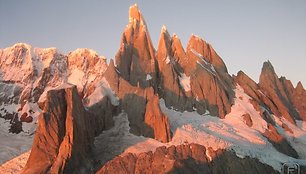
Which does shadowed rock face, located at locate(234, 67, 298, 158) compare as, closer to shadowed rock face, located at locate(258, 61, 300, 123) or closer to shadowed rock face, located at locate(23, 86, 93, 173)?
shadowed rock face, located at locate(258, 61, 300, 123)

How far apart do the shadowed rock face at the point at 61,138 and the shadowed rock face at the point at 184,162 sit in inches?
A: 150

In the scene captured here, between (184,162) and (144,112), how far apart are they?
47.0 ft

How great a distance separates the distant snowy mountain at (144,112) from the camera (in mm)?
48500

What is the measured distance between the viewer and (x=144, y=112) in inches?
2386

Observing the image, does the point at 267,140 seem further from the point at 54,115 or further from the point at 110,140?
the point at 54,115

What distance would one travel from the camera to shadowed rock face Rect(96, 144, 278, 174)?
46.6 meters

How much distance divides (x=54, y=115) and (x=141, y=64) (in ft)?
91.8

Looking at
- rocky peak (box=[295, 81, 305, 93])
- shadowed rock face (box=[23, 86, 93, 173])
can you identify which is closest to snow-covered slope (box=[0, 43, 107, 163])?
shadowed rock face (box=[23, 86, 93, 173])

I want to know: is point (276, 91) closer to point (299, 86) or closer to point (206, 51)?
point (299, 86)

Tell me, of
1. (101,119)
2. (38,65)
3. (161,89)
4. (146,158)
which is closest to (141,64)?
(161,89)

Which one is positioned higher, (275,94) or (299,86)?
(299,86)

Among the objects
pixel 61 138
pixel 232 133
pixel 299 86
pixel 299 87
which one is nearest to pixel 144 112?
pixel 232 133

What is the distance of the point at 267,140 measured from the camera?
65.8m

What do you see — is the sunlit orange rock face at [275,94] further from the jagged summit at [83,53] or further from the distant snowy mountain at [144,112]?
the jagged summit at [83,53]
